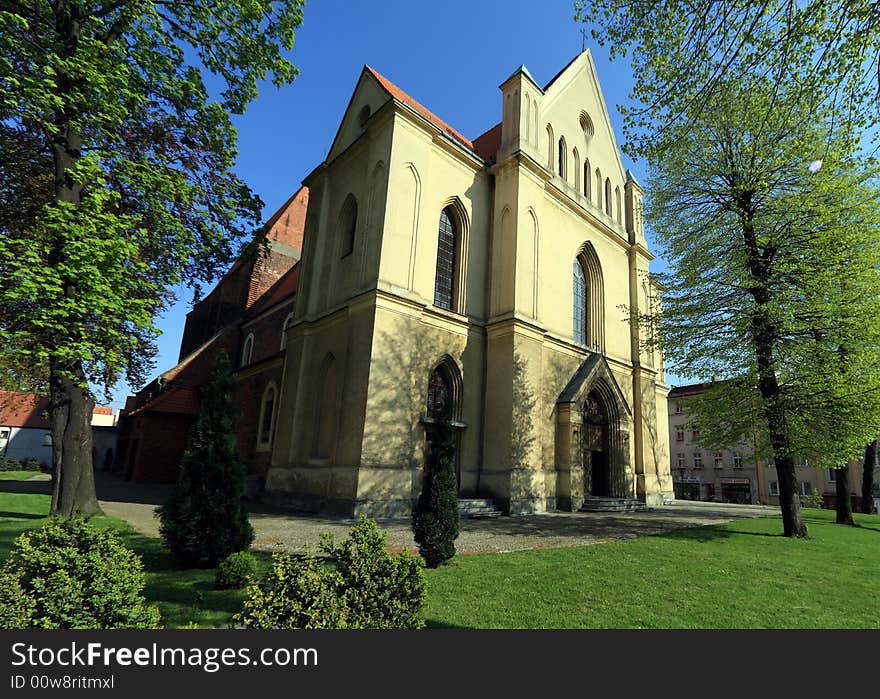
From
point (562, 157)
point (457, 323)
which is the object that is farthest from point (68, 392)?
point (562, 157)

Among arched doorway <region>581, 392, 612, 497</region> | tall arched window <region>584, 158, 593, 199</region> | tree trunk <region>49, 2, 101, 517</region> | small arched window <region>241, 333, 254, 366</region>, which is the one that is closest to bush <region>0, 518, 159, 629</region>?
tree trunk <region>49, 2, 101, 517</region>

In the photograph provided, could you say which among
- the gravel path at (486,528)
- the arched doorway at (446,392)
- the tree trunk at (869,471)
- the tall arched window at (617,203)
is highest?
the tall arched window at (617,203)

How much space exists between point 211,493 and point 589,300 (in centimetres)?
1844

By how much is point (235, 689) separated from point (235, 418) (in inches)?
217

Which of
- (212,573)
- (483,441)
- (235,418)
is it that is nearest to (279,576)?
(212,573)

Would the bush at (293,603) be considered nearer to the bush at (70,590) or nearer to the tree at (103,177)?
the bush at (70,590)

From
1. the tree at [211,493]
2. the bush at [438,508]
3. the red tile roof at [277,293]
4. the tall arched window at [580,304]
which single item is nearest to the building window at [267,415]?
the red tile roof at [277,293]

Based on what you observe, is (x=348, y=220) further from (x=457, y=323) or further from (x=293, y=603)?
(x=293, y=603)

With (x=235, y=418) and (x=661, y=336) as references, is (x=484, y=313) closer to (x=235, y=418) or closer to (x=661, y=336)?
(x=661, y=336)

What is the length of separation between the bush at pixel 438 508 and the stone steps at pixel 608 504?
36.4 ft

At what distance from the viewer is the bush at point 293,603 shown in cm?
338

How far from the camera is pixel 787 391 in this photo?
1201 cm

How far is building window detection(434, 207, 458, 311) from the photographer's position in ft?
55.1

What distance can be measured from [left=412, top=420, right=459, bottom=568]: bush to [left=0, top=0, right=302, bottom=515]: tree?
653cm
